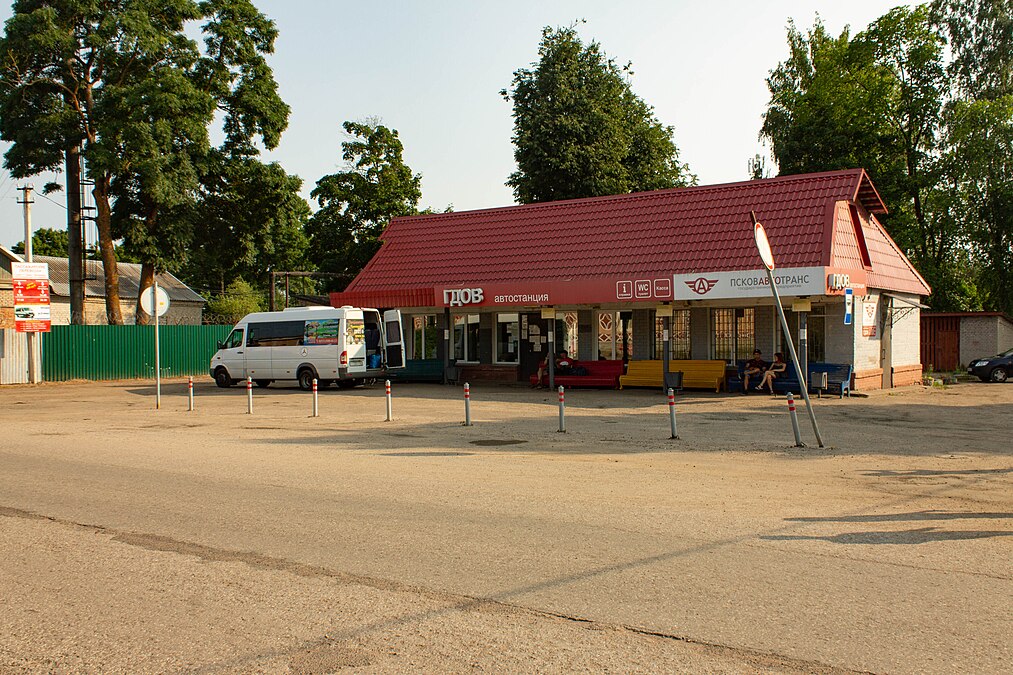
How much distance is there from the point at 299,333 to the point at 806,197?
1631 cm

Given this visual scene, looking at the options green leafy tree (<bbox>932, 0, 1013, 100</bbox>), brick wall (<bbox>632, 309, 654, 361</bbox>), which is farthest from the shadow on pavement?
green leafy tree (<bbox>932, 0, 1013, 100</bbox>)

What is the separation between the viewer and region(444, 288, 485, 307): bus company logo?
91.9 feet

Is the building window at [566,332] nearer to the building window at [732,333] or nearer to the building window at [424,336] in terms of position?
the building window at [732,333]

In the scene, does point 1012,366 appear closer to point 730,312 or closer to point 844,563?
point 730,312

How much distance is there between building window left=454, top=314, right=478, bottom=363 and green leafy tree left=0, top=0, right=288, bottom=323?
14.4 m

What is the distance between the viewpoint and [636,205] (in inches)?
1125

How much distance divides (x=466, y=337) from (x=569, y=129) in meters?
16.1

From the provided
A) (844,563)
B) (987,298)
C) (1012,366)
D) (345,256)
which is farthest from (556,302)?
(987,298)

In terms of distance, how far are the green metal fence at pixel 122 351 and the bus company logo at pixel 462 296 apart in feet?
52.9

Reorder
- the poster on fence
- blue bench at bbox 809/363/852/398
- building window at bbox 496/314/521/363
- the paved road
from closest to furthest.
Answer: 1. the paved road
2. blue bench at bbox 809/363/852/398
3. building window at bbox 496/314/521/363
4. the poster on fence

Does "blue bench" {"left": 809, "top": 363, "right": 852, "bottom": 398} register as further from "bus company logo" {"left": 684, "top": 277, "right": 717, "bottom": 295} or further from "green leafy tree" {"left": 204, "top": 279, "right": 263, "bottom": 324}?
"green leafy tree" {"left": 204, "top": 279, "right": 263, "bottom": 324}

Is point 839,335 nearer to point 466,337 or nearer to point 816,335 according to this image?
point 816,335

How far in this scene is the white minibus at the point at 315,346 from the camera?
28047 millimetres

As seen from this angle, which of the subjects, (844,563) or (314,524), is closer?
(844,563)
